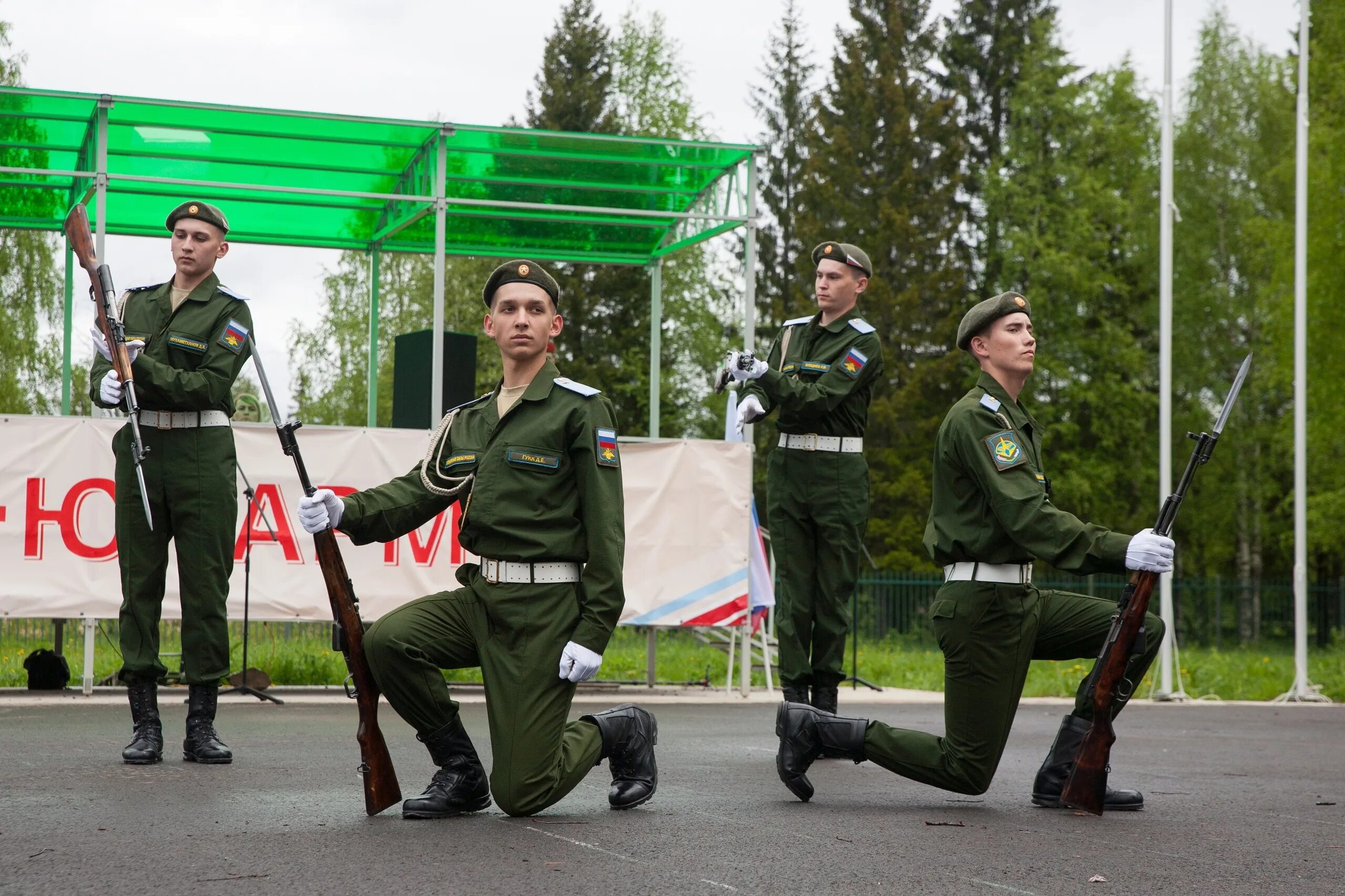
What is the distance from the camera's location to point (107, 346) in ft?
21.2

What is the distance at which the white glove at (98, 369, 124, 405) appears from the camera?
6332mm

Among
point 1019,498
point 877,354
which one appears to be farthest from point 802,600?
point 1019,498

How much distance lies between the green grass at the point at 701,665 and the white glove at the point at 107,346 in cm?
496

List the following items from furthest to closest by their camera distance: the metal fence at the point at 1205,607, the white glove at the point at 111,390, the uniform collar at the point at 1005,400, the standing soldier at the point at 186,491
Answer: the metal fence at the point at 1205,607 < the standing soldier at the point at 186,491 < the white glove at the point at 111,390 < the uniform collar at the point at 1005,400

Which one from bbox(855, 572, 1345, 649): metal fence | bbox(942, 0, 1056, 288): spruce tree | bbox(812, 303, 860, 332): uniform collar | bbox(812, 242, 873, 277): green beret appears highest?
bbox(942, 0, 1056, 288): spruce tree

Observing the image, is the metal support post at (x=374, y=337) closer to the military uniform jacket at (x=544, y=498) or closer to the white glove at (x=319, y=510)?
A: the military uniform jacket at (x=544, y=498)

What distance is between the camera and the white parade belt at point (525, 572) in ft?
16.8

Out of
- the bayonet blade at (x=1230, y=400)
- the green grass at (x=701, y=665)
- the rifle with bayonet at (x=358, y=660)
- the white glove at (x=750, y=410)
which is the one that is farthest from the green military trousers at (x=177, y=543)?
the green grass at (x=701, y=665)

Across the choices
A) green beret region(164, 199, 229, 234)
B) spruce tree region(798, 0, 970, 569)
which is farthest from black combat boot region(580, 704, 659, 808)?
spruce tree region(798, 0, 970, 569)

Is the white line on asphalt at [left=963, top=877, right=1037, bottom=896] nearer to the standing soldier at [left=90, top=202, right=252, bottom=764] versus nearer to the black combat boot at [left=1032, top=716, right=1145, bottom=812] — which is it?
the black combat boot at [left=1032, top=716, right=1145, bottom=812]

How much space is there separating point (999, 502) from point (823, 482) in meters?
1.78

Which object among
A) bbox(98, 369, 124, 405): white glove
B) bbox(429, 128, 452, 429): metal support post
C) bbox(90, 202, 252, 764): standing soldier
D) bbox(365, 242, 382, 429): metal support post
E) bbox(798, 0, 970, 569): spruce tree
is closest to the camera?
bbox(98, 369, 124, 405): white glove

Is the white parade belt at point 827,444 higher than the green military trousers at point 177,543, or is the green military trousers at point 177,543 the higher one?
the white parade belt at point 827,444

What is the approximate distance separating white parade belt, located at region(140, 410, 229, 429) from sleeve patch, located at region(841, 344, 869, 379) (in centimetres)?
276
